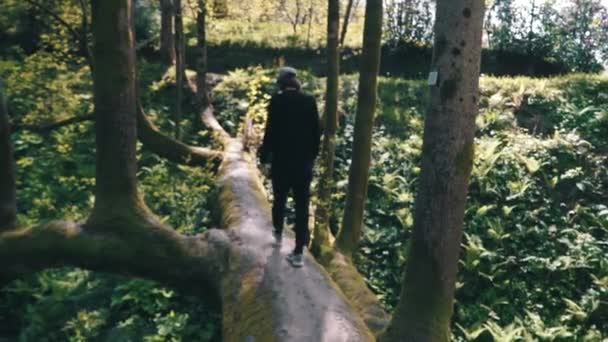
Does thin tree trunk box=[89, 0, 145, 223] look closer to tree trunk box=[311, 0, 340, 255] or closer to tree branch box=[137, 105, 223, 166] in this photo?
tree trunk box=[311, 0, 340, 255]

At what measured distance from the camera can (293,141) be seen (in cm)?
680

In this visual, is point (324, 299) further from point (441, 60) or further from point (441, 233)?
point (441, 60)

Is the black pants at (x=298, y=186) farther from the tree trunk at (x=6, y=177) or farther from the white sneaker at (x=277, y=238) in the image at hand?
the tree trunk at (x=6, y=177)

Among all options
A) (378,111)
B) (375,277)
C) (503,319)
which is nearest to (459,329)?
(503,319)

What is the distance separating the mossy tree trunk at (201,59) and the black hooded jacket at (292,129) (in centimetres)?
949

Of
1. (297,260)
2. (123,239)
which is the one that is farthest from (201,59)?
(297,260)

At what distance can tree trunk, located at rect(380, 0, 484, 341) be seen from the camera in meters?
5.39

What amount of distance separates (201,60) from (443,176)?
13.1 metres

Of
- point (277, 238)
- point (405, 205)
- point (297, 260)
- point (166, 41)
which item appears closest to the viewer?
point (297, 260)

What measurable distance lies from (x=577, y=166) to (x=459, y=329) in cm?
639

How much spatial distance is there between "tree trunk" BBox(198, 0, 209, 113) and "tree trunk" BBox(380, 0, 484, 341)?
37.7ft

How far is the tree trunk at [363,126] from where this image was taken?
840 centimetres

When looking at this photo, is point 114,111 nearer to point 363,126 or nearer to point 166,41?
point 363,126

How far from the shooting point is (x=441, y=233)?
18.7ft
